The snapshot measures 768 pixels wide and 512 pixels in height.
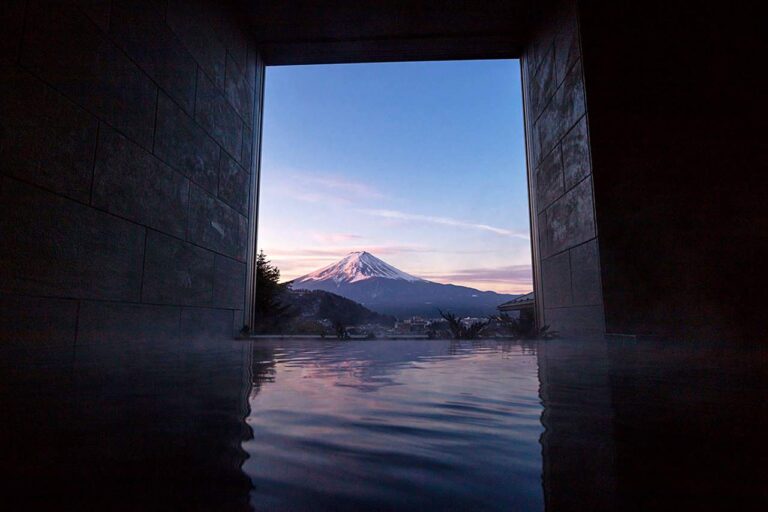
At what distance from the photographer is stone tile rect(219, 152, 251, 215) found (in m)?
6.22

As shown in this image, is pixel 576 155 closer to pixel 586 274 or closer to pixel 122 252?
pixel 586 274

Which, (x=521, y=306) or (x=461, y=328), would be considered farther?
(x=521, y=306)

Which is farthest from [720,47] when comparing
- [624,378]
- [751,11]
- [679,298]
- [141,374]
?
[141,374]

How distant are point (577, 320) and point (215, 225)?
5249mm

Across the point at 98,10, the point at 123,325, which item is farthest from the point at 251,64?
the point at 123,325

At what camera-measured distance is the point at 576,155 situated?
5.59 metres

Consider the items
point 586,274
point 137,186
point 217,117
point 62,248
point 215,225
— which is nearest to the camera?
point 62,248

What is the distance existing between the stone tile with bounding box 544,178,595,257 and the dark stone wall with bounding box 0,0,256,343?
5014 millimetres

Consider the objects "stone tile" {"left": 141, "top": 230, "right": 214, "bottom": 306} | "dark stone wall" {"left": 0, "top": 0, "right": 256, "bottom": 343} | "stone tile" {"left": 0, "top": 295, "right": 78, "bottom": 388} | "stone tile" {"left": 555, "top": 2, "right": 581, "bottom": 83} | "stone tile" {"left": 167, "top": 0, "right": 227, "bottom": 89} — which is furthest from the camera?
"stone tile" {"left": 555, "top": 2, "right": 581, "bottom": 83}

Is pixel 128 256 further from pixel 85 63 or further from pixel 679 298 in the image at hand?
pixel 679 298

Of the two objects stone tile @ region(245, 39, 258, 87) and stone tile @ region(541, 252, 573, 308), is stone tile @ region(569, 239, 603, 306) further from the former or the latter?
stone tile @ region(245, 39, 258, 87)

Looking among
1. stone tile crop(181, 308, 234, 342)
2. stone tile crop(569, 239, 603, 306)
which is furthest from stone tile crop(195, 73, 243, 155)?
stone tile crop(569, 239, 603, 306)

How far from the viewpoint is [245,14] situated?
7070 millimetres

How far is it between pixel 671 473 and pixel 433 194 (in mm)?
13353
